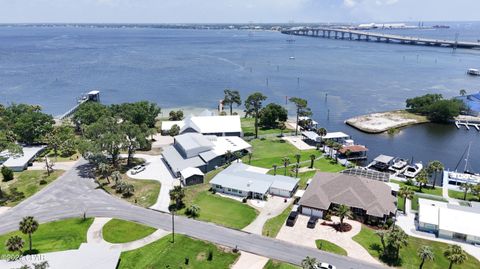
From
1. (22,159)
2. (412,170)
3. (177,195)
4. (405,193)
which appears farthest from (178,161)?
(412,170)

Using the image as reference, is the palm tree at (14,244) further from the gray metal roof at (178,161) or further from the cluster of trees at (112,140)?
the gray metal roof at (178,161)

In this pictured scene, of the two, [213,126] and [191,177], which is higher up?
[213,126]

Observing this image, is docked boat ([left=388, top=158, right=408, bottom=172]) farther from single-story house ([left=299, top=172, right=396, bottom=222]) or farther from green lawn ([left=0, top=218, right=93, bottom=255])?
green lawn ([left=0, top=218, right=93, bottom=255])

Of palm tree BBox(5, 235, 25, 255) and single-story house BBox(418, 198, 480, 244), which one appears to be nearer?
palm tree BBox(5, 235, 25, 255)

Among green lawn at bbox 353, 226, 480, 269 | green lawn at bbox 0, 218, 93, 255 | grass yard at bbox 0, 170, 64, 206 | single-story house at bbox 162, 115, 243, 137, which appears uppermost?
single-story house at bbox 162, 115, 243, 137

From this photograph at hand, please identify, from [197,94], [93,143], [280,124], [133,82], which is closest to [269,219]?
[93,143]

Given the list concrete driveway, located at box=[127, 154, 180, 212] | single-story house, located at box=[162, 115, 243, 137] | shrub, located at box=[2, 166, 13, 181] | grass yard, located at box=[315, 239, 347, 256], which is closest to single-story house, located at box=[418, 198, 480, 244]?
grass yard, located at box=[315, 239, 347, 256]

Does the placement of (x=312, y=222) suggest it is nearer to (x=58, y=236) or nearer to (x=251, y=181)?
(x=251, y=181)
